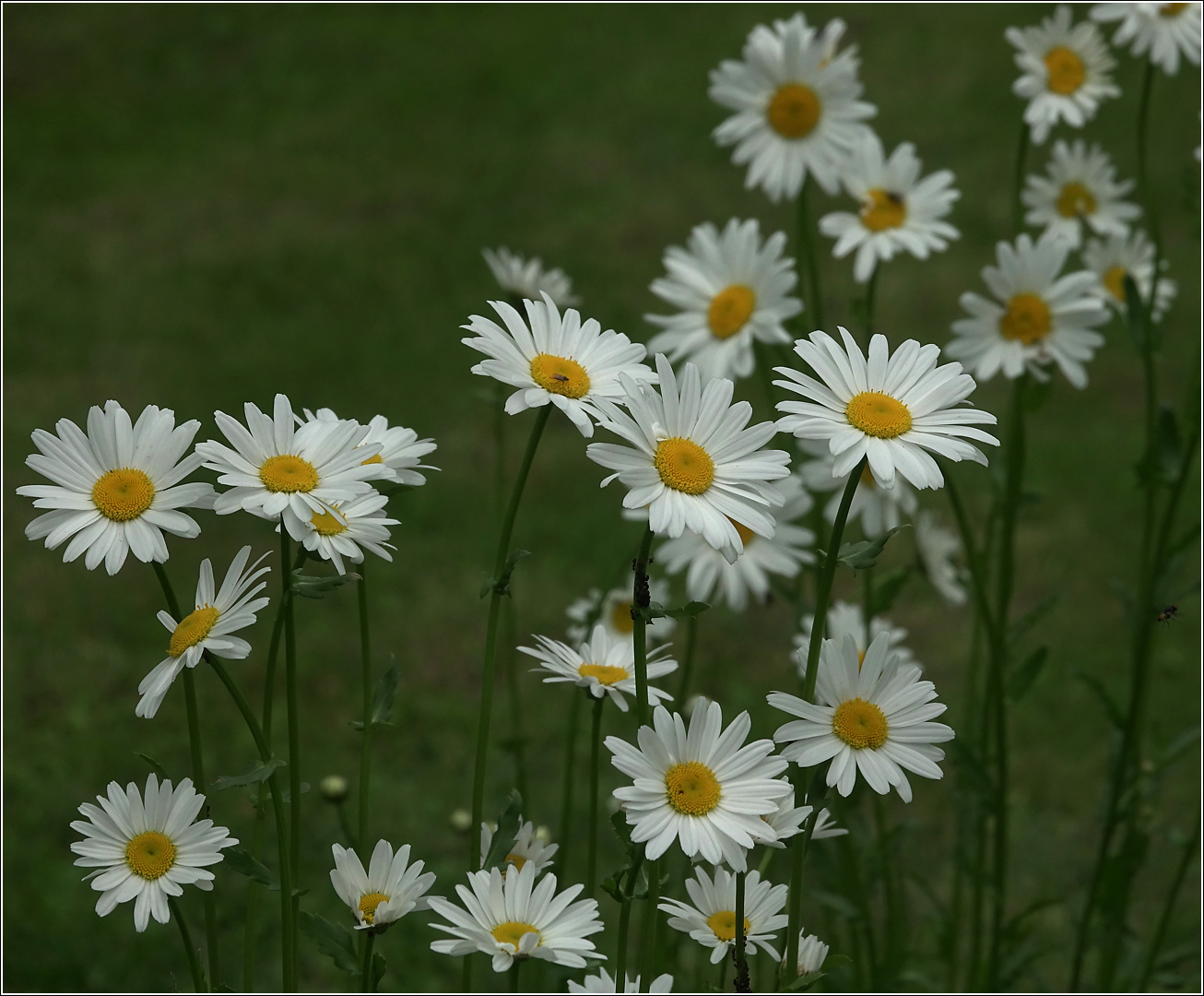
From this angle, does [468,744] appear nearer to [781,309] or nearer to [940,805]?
[940,805]

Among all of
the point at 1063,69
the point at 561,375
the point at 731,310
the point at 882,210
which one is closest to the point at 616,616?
the point at 731,310

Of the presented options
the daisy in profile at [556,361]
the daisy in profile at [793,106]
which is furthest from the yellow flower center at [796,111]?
the daisy in profile at [556,361]

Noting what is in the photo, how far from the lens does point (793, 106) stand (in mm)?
2131

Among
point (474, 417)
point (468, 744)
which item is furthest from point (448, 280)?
point (468, 744)

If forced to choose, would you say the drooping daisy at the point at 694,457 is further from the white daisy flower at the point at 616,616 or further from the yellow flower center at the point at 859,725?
the white daisy flower at the point at 616,616

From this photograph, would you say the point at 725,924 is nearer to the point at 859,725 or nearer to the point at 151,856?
the point at 859,725

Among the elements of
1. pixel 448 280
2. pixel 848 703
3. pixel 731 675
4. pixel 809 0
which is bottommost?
pixel 848 703

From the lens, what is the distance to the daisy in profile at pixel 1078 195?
90.5 inches

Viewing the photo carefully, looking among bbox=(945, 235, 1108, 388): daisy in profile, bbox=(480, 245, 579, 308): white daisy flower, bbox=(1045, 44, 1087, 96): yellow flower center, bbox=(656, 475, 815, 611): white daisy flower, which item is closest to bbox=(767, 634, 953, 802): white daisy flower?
bbox=(656, 475, 815, 611): white daisy flower

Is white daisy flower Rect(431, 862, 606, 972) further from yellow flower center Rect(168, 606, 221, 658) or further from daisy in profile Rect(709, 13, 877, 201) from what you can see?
daisy in profile Rect(709, 13, 877, 201)

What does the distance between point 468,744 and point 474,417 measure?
1.56 meters

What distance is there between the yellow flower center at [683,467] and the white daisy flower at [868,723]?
0.17 meters

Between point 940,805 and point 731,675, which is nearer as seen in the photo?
point 940,805

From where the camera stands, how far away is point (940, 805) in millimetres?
3012
